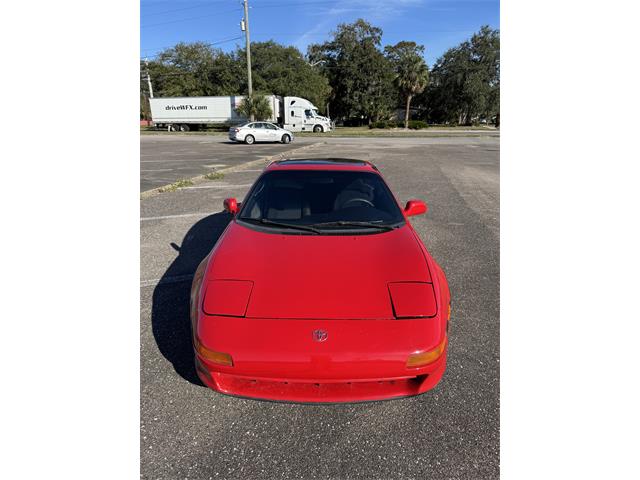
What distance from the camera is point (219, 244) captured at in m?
2.57

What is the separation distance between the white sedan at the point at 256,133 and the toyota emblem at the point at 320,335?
22.2 metres

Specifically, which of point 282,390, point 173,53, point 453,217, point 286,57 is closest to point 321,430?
point 282,390

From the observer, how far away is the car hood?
6.38ft

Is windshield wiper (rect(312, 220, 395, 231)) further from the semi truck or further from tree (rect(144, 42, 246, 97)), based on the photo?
tree (rect(144, 42, 246, 97))

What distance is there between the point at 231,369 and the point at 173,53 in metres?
71.7

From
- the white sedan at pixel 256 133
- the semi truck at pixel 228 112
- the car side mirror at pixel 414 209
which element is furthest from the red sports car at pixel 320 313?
the semi truck at pixel 228 112

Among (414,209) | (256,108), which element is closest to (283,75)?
(256,108)

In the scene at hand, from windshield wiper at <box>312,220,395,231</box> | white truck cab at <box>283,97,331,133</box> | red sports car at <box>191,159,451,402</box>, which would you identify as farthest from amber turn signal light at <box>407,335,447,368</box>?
white truck cab at <box>283,97,331,133</box>

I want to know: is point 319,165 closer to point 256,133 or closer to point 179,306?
point 179,306

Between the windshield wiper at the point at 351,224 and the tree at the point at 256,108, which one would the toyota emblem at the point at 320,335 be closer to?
the windshield wiper at the point at 351,224

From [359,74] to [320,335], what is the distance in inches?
2249

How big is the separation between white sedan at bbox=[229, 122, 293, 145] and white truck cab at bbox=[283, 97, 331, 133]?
12.1 meters
